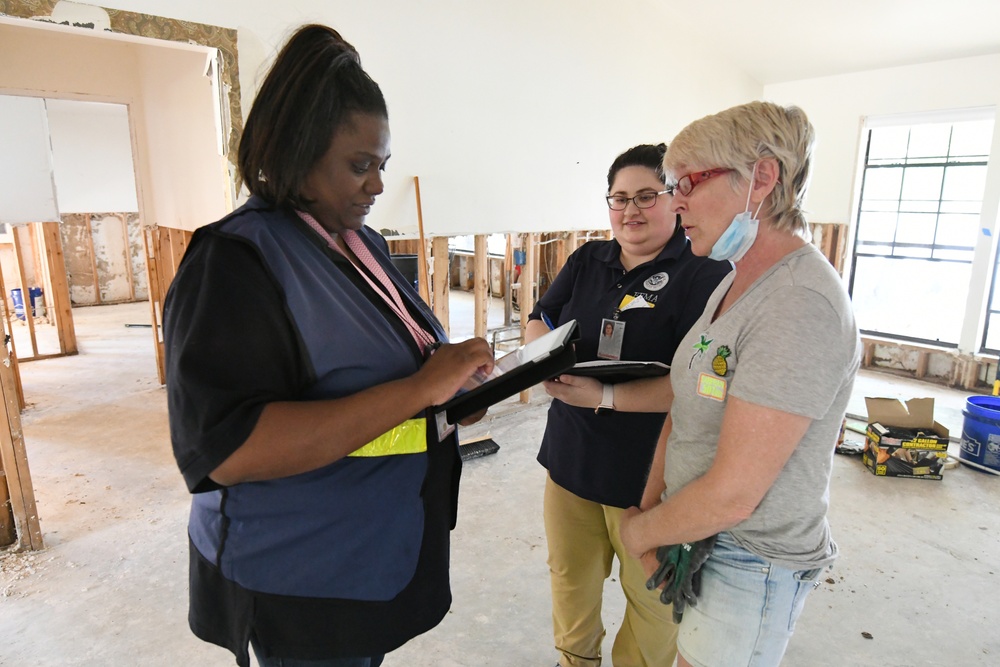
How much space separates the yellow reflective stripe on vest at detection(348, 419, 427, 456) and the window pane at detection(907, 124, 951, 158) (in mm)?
6516

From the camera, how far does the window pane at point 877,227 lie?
5.81m

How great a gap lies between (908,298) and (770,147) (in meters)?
7.11

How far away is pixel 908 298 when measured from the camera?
6652 mm

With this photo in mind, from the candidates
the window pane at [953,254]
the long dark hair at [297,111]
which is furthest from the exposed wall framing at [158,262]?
the window pane at [953,254]

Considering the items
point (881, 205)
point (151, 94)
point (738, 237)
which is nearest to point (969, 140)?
point (881, 205)

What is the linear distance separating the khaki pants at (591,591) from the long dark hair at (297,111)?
1266 millimetres

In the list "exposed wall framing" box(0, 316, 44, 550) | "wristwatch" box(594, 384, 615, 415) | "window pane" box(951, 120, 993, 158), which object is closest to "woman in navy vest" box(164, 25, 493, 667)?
"wristwatch" box(594, 384, 615, 415)

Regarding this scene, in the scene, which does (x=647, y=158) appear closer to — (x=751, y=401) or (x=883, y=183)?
(x=751, y=401)

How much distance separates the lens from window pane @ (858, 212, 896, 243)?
581cm

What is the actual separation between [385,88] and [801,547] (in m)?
3.02

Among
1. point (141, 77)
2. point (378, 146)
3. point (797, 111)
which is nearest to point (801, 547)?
point (797, 111)

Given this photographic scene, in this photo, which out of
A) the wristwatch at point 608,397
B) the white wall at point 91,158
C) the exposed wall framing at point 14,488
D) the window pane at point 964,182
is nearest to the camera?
the wristwatch at point 608,397

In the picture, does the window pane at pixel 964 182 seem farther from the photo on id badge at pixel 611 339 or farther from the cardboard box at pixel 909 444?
the photo on id badge at pixel 611 339

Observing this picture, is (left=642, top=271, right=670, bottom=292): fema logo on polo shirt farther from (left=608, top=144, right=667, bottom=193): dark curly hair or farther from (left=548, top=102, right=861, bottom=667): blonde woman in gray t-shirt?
(left=548, top=102, right=861, bottom=667): blonde woman in gray t-shirt
